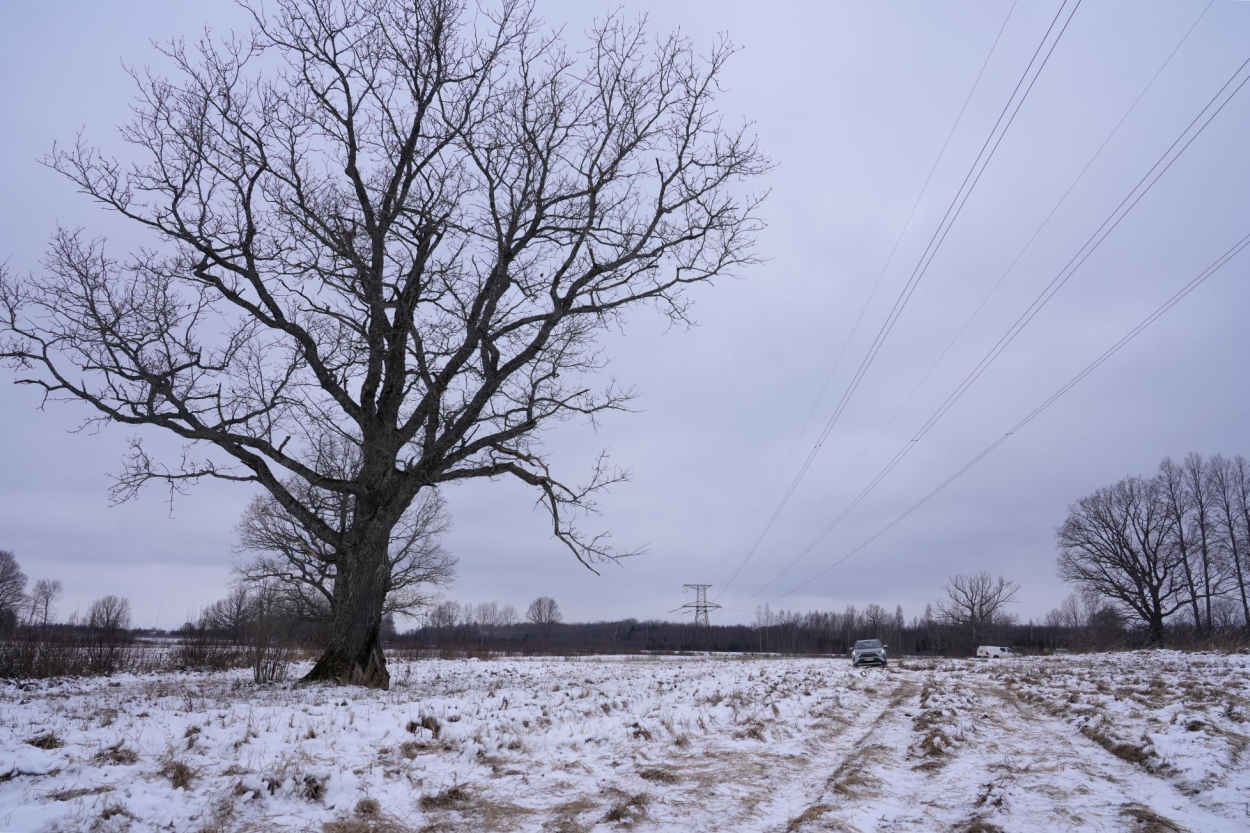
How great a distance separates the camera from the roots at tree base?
12.3 metres

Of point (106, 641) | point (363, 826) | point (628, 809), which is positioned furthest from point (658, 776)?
point (106, 641)

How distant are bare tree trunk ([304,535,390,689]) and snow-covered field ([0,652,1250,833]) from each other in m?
2.40

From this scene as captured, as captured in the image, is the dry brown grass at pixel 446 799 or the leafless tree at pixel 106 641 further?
the leafless tree at pixel 106 641

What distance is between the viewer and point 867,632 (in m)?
114

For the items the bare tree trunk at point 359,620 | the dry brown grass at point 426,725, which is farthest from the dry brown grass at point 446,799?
the bare tree trunk at point 359,620

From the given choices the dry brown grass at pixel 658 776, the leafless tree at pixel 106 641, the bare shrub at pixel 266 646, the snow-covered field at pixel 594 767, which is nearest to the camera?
the snow-covered field at pixel 594 767

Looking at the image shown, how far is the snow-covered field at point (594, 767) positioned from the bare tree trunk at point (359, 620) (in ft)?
7.89

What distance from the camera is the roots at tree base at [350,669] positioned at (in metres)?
12.3

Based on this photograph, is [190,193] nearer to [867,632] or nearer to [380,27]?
[380,27]

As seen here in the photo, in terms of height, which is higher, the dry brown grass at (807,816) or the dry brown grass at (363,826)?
the dry brown grass at (363,826)

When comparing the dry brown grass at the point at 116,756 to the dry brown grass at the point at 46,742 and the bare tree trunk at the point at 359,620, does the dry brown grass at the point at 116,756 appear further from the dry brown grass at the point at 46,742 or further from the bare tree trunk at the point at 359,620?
the bare tree trunk at the point at 359,620

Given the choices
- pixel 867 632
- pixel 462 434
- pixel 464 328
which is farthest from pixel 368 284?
pixel 867 632

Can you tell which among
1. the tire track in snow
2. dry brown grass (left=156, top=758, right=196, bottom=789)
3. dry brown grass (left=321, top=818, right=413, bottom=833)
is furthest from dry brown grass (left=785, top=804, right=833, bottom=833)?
dry brown grass (left=156, top=758, right=196, bottom=789)

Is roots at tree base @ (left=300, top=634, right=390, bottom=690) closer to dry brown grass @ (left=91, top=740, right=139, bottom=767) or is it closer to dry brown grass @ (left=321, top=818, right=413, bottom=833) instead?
dry brown grass @ (left=91, top=740, right=139, bottom=767)
